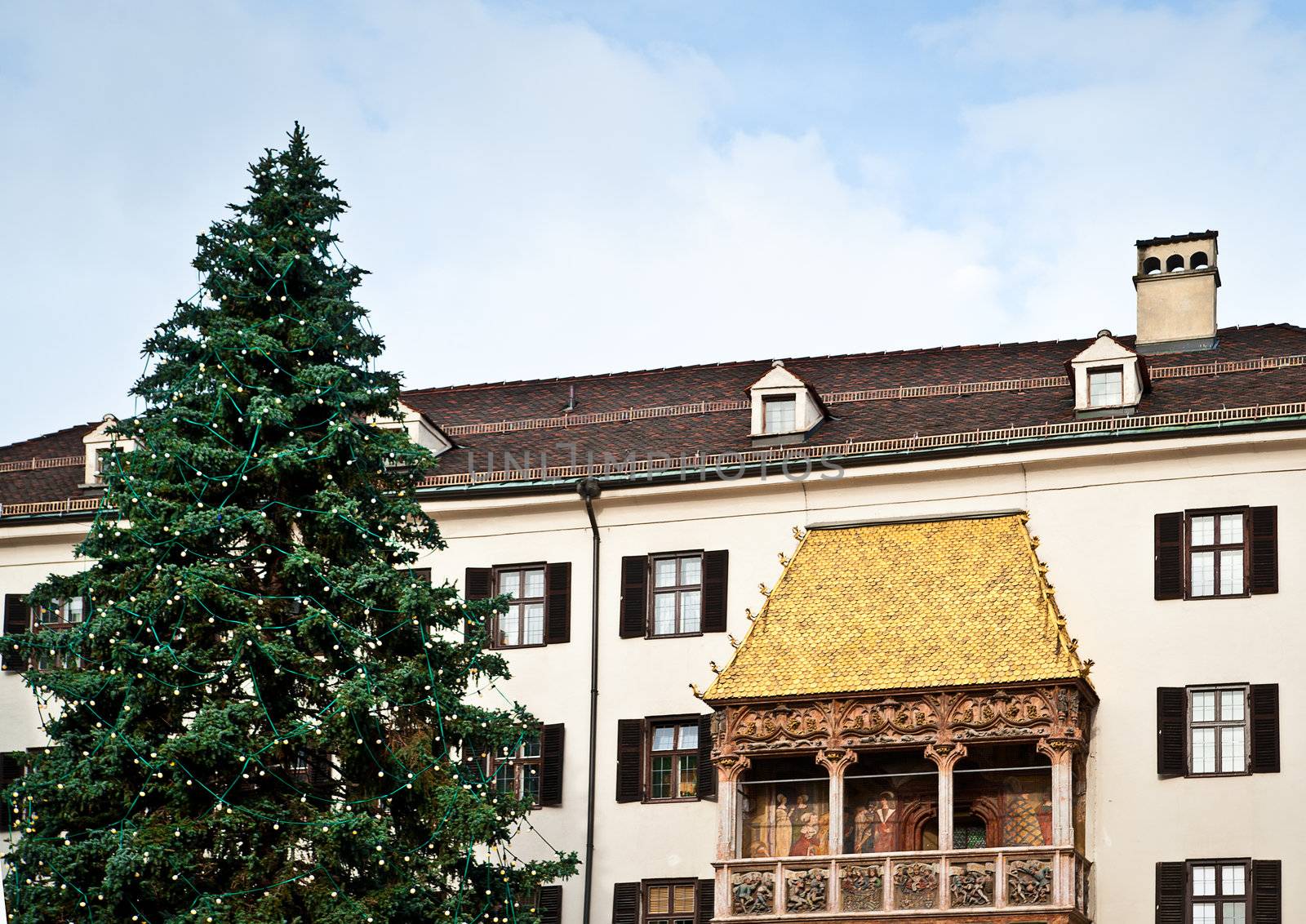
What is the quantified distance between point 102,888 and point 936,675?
12.1 metres

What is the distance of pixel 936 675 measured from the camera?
33031mm

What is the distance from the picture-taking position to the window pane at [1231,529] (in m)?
33.9

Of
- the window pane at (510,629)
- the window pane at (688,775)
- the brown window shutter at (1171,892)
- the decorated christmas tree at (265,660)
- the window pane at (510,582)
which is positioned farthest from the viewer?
the window pane at (510,582)

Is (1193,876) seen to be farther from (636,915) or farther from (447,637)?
(447,637)

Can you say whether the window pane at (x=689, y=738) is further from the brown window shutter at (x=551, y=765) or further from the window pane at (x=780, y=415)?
the window pane at (x=780, y=415)

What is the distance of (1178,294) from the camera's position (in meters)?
40.4

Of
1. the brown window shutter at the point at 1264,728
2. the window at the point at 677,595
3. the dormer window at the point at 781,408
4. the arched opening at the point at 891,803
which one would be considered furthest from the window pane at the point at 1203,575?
the window at the point at 677,595

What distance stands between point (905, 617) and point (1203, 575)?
14.4 feet

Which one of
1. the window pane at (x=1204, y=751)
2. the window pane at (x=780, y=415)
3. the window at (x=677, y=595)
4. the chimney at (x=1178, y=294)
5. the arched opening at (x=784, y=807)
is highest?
the chimney at (x=1178, y=294)

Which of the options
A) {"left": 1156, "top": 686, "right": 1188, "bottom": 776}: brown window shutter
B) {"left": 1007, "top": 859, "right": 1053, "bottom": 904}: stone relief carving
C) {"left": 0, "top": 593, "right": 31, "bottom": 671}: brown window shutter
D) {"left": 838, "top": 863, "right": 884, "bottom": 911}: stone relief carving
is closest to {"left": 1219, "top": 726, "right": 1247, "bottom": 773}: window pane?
{"left": 1156, "top": 686, "right": 1188, "bottom": 776}: brown window shutter

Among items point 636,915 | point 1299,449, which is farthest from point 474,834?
point 1299,449

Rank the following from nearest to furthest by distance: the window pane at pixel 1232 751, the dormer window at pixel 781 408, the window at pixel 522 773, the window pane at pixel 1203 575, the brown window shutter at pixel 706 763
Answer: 1. the window pane at pixel 1232 751
2. the window pane at pixel 1203 575
3. the brown window shutter at pixel 706 763
4. the window at pixel 522 773
5. the dormer window at pixel 781 408

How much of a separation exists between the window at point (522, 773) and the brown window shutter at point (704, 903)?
3081 mm

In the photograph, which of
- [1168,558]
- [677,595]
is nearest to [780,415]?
[677,595]
